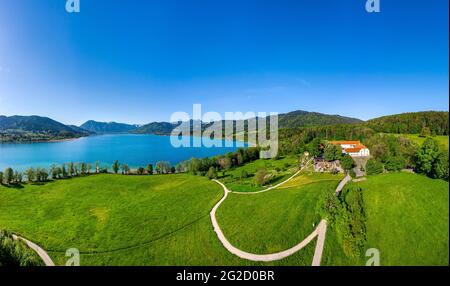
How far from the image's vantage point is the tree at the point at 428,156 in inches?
385

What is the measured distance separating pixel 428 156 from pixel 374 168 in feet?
16.6

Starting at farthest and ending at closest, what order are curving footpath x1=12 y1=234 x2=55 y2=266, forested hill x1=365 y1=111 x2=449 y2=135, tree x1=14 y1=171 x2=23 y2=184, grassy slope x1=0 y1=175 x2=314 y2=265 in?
tree x1=14 y1=171 x2=23 y2=184, forested hill x1=365 y1=111 x2=449 y2=135, grassy slope x1=0 y1=175 x2=314 y2=265, curving footpath x1=12 y1=234 x2=55 y2=266

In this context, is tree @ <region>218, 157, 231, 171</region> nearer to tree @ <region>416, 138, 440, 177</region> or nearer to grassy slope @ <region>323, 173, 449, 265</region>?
grassy slope @ <region>323, 173, 449, 265</region>

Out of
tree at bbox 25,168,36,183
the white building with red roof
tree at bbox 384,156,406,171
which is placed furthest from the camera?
tree at bbox 25,168,36,183

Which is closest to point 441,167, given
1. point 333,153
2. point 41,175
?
point 333,153

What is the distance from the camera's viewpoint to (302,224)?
12.0 meters

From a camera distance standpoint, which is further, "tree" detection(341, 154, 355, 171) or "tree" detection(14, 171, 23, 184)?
"tree" detection(14, 171, 23, 184)

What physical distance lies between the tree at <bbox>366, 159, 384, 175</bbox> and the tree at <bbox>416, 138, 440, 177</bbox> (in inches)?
153

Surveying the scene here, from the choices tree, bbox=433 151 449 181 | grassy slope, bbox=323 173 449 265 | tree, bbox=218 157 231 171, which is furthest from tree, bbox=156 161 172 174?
tree, bbox=433 151 449 181

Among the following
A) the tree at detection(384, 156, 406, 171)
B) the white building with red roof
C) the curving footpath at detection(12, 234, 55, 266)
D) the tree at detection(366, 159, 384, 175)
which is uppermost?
the white building with red roof

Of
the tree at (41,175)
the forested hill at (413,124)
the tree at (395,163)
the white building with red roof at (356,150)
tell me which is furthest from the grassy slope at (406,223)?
the tree at (41,175)

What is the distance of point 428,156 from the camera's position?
995 centimetres

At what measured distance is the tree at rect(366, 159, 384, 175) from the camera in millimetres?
14648
